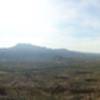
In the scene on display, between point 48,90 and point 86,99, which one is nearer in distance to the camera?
point 86,99

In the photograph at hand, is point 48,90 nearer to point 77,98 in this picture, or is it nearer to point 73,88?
point 73,88

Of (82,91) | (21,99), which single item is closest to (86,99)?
(21,99)

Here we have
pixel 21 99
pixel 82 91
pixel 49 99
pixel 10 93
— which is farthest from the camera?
pixel 82 91

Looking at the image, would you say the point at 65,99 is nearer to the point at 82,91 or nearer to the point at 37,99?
the point at 37,99

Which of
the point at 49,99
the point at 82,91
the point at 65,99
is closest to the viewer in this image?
the point at 49,99

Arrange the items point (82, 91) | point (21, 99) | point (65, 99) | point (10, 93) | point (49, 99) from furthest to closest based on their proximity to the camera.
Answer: point (82, 91), point (10, 93), point (65, 99), point (49, 99), point (21, 99)

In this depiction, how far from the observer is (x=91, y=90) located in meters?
44.7

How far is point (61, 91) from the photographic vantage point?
146ft

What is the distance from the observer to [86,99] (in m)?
34.2

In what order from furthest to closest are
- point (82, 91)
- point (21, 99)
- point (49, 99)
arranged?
point (82, 91) < point (49, 99) < point (21, 99)

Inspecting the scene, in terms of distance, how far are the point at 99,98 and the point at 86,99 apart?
1.59m

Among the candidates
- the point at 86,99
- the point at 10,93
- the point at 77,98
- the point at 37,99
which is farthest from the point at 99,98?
the point at 10,93

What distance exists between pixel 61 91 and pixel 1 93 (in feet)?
30.9

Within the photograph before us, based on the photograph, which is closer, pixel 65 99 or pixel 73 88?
pixel 65 99
